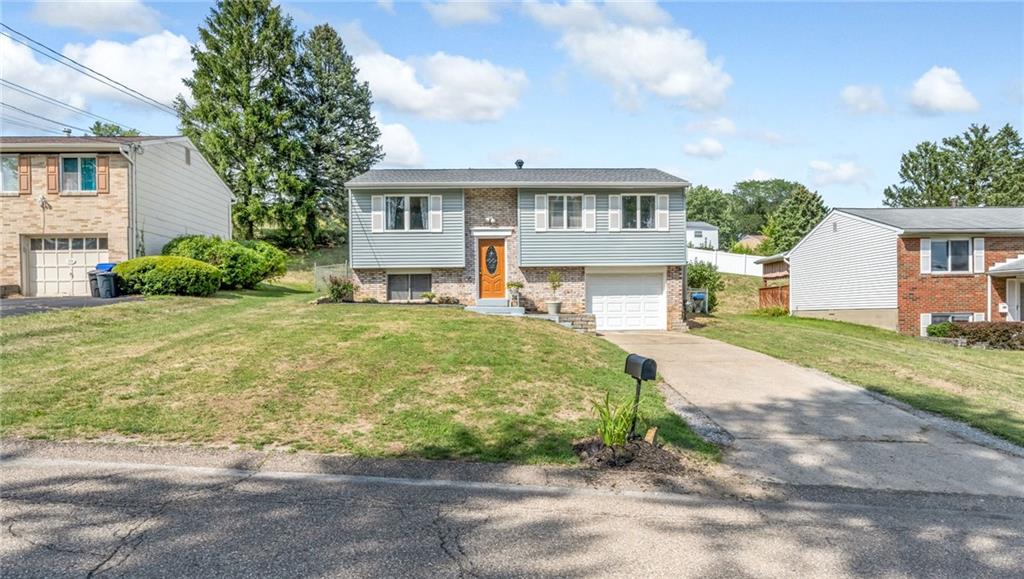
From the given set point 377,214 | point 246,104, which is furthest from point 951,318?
point 246,104

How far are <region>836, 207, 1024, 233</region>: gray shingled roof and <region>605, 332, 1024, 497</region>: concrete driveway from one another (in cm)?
1518

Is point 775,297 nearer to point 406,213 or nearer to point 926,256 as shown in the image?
point 926,256

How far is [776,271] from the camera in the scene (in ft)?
116

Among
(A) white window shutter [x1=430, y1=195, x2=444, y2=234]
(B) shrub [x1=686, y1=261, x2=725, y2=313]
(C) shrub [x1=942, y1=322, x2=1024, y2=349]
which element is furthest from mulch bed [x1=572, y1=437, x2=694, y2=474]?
(B) shrub [x1=686, y1=261, x2=725, y2=313]

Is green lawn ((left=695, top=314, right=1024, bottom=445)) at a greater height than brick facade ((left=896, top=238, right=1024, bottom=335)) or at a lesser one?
lesser

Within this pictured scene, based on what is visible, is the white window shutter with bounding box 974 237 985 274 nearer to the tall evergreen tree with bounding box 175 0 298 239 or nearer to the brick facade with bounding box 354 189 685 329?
the brick facade with bounding box 354 189 685 329

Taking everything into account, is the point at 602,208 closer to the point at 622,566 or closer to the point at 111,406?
the point at 111,406

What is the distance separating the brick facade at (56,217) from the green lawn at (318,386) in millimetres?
7890

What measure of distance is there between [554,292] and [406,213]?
558 cm

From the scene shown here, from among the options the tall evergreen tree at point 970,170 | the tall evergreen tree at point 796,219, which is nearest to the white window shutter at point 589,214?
the tall evergreen tree at point 796,219

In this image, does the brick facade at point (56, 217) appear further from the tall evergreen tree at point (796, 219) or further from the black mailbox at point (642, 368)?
the tall evergreen tree at point (796, 219)

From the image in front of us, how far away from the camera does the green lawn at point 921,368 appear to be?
855 cm

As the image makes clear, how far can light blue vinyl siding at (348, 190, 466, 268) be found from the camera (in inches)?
755

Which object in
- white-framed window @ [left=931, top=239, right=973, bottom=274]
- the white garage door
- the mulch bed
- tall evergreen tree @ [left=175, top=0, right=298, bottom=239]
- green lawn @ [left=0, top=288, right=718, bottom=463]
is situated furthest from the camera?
tall evergreen tree @ [left=175, top=0, right=298, bottom=239]
